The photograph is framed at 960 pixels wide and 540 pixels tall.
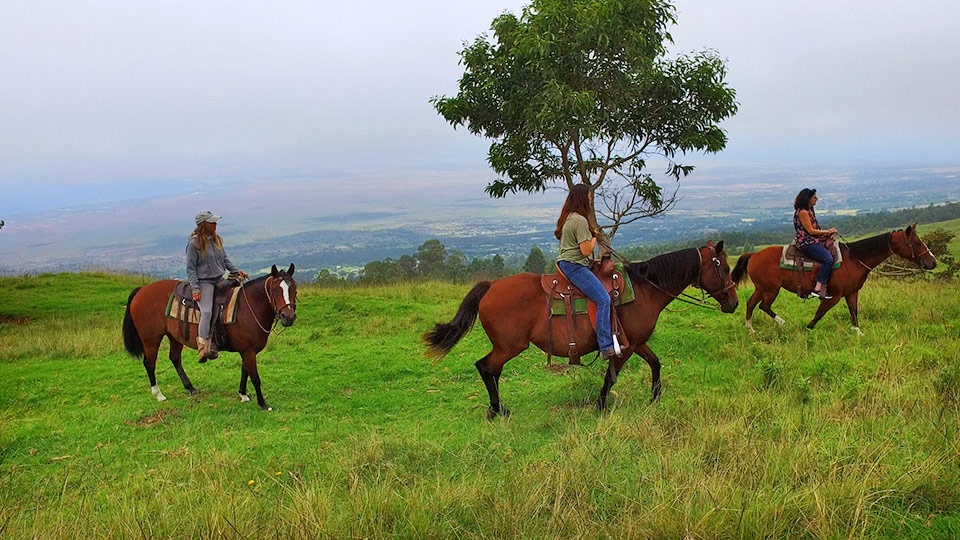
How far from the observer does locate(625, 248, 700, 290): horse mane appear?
635 centimetres

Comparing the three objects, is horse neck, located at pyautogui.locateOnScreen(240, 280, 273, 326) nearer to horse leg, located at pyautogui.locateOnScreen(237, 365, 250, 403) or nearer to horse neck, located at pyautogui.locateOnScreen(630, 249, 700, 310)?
horse leg, located at pyautogui.locateOnScreen(237, 365, 250, 403)

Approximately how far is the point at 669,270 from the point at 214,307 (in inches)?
243

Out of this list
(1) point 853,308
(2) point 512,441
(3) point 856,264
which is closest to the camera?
(2) point 512,441

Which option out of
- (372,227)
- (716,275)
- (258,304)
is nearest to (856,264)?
(716,275)

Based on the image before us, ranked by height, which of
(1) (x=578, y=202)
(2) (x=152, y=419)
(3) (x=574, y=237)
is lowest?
(2) (x=152, y=419)

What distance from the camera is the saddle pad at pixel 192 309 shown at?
723 centimetres

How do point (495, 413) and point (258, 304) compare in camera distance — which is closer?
point (495, 413)

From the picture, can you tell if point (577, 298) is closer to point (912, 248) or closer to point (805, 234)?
point (805, 234)

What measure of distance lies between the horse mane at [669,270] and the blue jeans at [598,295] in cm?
68

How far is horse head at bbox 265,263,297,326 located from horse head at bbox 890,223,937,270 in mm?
9908

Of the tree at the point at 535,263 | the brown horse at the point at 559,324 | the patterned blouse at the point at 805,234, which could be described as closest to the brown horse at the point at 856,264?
the patterned blouse at the point at 805,234

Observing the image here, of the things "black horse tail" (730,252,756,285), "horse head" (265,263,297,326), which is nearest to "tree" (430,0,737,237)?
"black horse tail" (730,252,756,285)

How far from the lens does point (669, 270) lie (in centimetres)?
640

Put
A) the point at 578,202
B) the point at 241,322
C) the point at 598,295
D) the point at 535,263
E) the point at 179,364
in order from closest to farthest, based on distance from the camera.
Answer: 1. the point at 578,202
2. the point at 598,295
3. the point at 241,322
4. the point at 179,364
5. the point at 535,263
